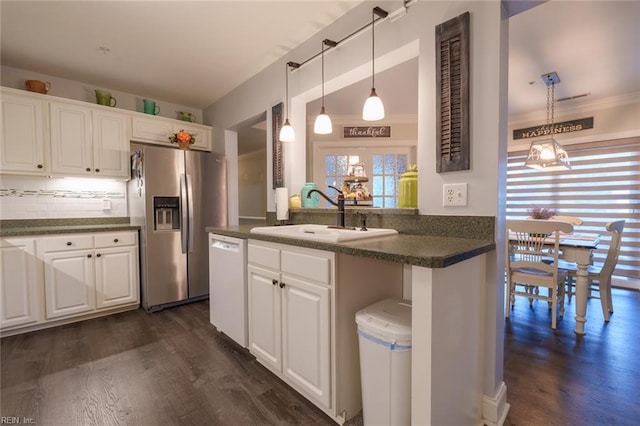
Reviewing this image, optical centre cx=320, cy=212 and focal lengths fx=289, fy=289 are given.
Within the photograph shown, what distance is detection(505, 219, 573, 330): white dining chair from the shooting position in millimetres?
2535

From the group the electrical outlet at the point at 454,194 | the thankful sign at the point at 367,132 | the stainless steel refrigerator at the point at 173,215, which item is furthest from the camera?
the thankful sign at the point at 367,132

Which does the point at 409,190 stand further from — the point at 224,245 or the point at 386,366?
the point at 224,245

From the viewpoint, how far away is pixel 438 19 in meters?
1.57

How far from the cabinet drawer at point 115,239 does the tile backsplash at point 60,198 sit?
1.93 feet

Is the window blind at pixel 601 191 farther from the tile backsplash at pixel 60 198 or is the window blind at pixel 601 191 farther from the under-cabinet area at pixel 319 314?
the tile backsplash at pixel 60 198

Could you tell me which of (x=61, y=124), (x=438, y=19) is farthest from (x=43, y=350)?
(x=438, y=19)

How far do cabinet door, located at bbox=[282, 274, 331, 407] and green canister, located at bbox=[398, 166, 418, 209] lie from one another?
0.78 meters

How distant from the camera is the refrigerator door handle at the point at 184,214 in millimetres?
3102

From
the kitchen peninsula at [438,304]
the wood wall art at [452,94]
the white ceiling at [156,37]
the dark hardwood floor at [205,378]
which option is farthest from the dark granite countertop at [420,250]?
the white ceiling at [156,37]

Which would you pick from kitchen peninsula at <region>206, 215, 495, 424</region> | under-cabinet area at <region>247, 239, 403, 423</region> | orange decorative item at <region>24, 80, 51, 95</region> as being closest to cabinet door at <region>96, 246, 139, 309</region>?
orange decorative item at <region>24, 80, 51, 95</region>

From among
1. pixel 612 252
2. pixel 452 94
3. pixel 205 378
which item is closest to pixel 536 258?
pixel 612 252

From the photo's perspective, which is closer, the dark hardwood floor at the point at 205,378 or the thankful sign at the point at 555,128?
the dark hardwood floor at the point at 205,378

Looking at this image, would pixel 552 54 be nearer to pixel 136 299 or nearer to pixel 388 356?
pixel 388 356

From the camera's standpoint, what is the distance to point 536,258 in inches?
113
